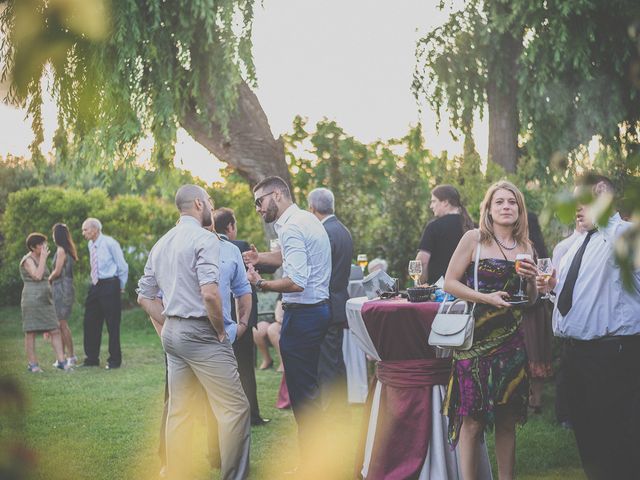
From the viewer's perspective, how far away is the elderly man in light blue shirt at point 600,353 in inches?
180

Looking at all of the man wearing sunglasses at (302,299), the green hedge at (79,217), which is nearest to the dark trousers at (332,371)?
the man wearing sunglasses at (302,299)

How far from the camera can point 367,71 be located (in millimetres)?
13438

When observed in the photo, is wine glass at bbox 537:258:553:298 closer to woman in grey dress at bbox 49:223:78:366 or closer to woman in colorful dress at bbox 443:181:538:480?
woman in colorful dress at bbox 443:181:538:480

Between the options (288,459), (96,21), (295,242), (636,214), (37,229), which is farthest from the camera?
(37,229)

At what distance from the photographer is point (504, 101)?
13219 millimetres

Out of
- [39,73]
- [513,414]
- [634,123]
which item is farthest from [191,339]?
[634,123]

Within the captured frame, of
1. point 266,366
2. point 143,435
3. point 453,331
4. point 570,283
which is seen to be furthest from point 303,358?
point 266,366

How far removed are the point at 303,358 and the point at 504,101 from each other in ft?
28.7

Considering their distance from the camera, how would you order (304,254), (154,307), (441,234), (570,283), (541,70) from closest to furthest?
(570,283), (154,307), (304,254), (441,234), (541,70)

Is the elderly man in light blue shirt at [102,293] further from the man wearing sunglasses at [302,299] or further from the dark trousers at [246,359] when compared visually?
the man wearing sunglasses at [302,299]

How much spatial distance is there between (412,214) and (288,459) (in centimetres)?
585

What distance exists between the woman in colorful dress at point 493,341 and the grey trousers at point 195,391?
4.20 ft

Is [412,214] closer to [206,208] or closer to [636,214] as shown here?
[206,208]

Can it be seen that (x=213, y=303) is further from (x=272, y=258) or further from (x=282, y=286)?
(x=272, y=258)
